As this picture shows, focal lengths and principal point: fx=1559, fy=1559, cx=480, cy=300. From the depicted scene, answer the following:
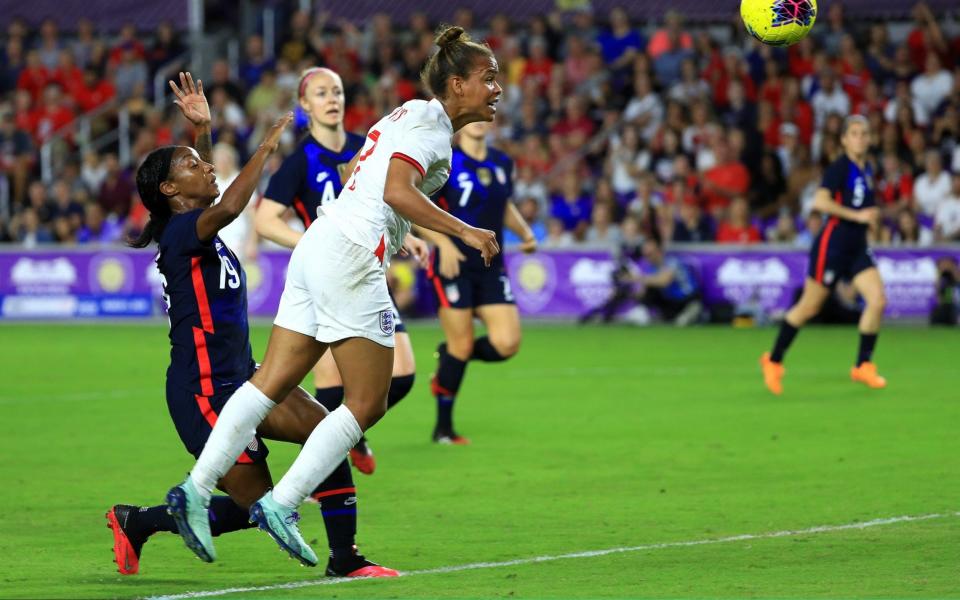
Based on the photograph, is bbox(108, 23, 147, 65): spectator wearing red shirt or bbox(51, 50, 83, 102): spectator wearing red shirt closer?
bbox(51, 50, 83, 102): spectator wearing red shirt

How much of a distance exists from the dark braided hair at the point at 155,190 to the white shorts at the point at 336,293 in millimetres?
762

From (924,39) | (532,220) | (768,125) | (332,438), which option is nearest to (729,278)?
(768,125)

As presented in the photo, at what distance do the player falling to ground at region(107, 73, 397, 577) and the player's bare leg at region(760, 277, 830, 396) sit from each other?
7430 millimetres

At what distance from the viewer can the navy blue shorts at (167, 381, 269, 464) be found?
6285 millimetres

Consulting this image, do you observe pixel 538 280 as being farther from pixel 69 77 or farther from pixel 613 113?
pixel 69 77

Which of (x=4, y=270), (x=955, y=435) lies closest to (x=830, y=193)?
(x=955, y=435)

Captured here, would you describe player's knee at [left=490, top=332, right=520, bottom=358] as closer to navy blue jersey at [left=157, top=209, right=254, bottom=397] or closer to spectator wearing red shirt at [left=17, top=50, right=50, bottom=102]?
navy blue jersey at [left=157, top=209, right=254, bottom=397]

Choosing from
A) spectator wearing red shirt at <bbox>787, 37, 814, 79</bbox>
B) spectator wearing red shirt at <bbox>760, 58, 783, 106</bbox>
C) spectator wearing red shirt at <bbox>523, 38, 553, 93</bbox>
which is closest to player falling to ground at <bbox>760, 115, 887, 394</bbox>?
spectator wearing red shirt at <bbox>760, 58, 783, 106</bbox>

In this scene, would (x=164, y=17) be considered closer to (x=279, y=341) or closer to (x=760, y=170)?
(x=760, y=170)

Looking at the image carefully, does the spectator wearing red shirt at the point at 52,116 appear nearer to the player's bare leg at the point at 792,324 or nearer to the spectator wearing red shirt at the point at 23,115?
the spectator wearing red shirt at the point at 23,115

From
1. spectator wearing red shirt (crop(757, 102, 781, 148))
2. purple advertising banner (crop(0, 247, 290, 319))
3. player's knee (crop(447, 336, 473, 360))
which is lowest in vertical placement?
purple advertising banner (crop(0, 247, 290, 319))

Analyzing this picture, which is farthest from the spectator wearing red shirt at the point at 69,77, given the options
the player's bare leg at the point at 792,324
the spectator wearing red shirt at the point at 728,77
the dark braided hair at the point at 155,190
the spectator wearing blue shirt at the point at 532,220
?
the dark braided hair at the point at 155,190

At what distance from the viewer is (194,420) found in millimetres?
6309

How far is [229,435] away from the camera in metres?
5.96
